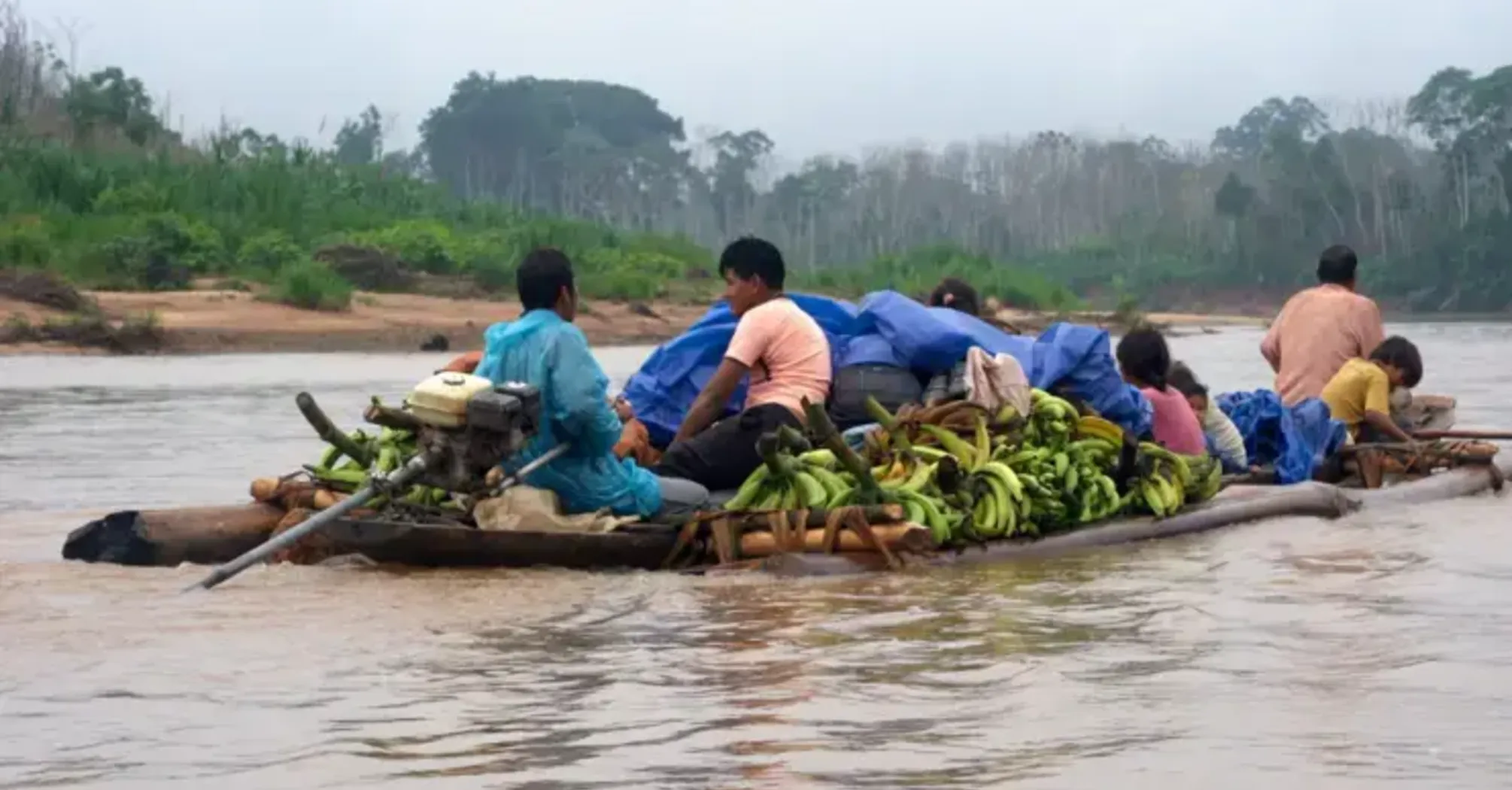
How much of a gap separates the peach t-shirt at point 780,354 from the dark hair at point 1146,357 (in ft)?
4.84

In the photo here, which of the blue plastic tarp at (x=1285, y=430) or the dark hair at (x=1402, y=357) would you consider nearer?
the blue plastic tarp at (x=1285, y=430)

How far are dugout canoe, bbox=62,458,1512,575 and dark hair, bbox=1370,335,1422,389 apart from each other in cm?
196

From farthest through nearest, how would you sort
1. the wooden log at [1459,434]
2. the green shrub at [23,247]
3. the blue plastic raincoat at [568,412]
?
the green shrub at [23,247] → the wooden log at [1459,434] → the blue plastic raincoat at [568,412]

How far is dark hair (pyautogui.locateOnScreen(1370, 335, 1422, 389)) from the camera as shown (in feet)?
34.2

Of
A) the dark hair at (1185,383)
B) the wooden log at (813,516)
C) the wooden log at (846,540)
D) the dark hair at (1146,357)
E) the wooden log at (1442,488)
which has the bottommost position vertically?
the wooden log at (1442,488)

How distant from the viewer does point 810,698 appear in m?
5.43

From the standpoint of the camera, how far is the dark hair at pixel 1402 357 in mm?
10438

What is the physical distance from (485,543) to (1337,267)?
16.6 ft

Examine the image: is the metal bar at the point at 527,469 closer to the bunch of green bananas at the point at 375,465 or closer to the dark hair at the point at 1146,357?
the bunch of green bananas at the point at 375,465

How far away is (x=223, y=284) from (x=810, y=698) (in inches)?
869

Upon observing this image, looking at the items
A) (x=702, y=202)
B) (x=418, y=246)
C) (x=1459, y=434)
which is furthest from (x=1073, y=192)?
(x=1459, y=434)

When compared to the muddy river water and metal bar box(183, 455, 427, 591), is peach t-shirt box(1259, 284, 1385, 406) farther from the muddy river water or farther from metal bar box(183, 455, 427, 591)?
metal bar box(183, 455, 427, 591)

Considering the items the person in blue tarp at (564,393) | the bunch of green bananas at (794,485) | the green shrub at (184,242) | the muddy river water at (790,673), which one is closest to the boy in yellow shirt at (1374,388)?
the muddy river water at (790,673)

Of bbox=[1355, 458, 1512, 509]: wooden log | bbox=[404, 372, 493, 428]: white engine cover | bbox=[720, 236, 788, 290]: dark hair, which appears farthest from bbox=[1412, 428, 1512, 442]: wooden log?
bbox=[404, 372, 493, 428]: white engine cover
